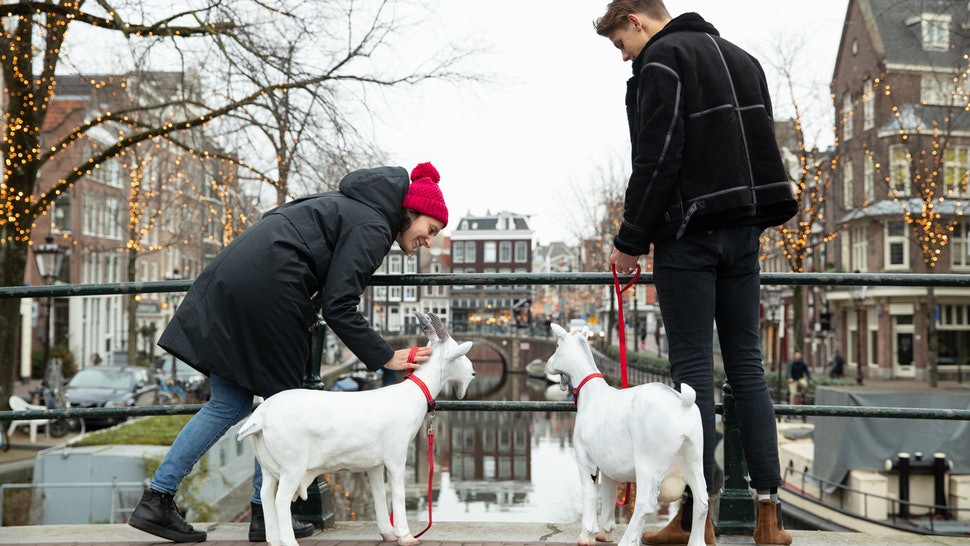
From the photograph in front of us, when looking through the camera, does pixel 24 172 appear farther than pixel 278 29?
Yes

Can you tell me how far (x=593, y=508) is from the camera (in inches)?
105

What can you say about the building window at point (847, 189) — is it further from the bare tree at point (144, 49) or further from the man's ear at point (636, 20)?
the man's ear at point (636, 20)

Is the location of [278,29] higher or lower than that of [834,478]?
higher

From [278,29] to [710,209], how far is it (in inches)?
399

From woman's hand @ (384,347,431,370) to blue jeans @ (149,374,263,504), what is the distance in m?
0.50

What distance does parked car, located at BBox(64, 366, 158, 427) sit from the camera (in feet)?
62.0

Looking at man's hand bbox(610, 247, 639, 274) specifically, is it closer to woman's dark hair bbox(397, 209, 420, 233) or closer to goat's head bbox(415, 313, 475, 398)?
goat's head bbox(415, 313, 475, 398)

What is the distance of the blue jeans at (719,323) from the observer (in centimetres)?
263

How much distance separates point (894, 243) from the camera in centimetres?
3322

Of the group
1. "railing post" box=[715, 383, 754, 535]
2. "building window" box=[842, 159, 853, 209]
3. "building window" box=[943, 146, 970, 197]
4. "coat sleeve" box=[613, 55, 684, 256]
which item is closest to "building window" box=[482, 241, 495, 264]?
"building window" box=[842, 159, 853, 209]

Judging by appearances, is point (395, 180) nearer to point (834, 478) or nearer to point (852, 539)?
point (852, 539)

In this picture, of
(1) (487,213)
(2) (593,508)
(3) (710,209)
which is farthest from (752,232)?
(1) (487,213)

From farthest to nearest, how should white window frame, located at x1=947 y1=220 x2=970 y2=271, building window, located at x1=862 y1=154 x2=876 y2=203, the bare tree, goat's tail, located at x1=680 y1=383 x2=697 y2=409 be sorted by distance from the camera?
white window frame, located at x1=947 y1=220 x2=970 y2=271, building window, located at x1=862 y1=154 x2=876 y2=203, the bare tree, goat's tail, located at x1=680 y1=383 x2=697 y2=409

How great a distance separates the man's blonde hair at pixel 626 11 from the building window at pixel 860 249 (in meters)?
34.2
